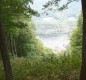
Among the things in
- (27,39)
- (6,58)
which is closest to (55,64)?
(6,58)

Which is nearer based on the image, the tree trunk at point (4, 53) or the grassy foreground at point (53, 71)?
the tree trunk at point (4, 53)

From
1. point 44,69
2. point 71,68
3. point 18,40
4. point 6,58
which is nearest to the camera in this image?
point 6,58

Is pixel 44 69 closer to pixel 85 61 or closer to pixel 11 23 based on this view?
pixel 85 61

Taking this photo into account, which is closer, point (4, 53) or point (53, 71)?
point (4, 53)

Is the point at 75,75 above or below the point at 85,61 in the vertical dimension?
below

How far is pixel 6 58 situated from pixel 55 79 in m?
2.22

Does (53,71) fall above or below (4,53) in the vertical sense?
below

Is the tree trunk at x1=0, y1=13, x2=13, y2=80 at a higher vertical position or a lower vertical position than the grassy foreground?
higher

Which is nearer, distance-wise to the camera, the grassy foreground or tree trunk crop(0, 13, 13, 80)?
tree trunk crop(0, 13, 13, 80)

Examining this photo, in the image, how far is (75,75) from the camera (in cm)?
1066

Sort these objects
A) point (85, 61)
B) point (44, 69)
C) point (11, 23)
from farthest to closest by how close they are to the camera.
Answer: point (11, 23) → point (44, 69) → point (85, 61)

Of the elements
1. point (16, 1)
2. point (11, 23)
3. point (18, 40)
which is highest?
point (16, 1)

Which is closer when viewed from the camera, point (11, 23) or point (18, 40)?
point (11, 23)

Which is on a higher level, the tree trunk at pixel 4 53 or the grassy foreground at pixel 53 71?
the tree trunk at pixel 4 53
